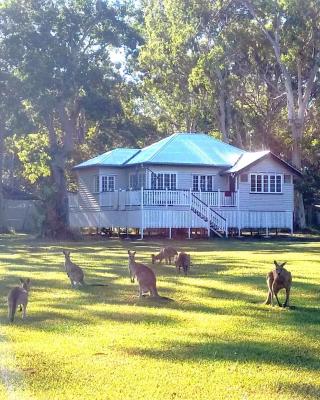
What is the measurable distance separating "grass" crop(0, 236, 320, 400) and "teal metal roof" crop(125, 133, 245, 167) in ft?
80.2

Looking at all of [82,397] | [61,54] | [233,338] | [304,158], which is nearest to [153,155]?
[61,54]

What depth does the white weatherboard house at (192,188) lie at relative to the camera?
1494 inches

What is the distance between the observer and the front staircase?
38.1m

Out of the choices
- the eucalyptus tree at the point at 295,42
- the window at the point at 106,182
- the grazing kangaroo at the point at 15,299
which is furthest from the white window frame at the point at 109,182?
the grazing kangaroo at the point at 15,299

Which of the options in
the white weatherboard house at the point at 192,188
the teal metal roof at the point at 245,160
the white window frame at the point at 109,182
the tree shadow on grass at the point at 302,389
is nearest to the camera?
the tree shadow on grass at the point at 302,389

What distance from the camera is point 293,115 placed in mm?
46594

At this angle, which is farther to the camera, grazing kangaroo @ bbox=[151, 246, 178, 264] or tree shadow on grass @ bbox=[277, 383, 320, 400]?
grazing kangaroo @ bbox=[151, 246, 178, 264]

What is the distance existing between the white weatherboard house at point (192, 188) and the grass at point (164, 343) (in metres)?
22.3

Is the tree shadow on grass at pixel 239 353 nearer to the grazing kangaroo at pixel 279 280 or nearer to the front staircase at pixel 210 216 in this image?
the grazing kangaroo at pixel 279 280

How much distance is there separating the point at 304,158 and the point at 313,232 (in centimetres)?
1201

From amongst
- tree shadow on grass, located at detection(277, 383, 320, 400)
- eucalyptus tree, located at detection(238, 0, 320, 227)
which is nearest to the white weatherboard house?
eucalyptus tree, located at detection(238, 0, 320, 227)

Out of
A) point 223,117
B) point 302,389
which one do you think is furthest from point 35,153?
point 302,389

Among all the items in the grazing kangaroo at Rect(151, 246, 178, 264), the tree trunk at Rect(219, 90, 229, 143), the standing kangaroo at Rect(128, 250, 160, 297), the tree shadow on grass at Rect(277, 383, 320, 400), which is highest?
the tree trunk at Rect(219, 90, 229, 143)

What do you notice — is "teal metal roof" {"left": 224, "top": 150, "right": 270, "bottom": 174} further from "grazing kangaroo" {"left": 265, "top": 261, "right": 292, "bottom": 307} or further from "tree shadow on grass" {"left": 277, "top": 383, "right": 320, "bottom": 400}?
"tree shadow on grass" {"left": 277, "top": 383, "right": 320, "bottom": 400}
